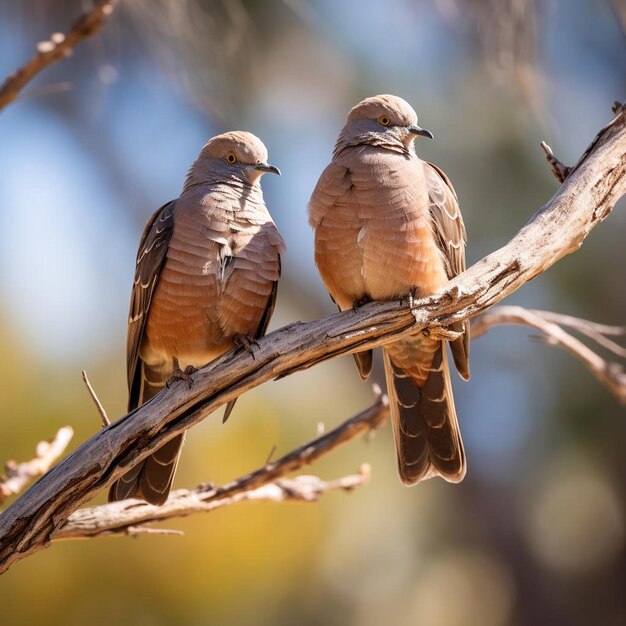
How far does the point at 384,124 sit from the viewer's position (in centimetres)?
470

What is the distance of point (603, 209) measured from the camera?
13.1ft

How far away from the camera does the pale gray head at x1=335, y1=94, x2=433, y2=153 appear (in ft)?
15.2

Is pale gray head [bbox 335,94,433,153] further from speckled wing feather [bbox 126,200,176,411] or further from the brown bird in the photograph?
speckled wing feather [bbox 126,200,176,411]

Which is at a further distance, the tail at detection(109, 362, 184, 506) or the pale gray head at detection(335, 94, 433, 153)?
the pale gray head at detection(335, 94, 433, 153)

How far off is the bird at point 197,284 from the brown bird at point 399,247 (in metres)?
0.36

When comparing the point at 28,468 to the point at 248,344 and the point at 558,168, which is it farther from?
the point at 558,168

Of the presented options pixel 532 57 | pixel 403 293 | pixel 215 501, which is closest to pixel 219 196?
pixel 403 293

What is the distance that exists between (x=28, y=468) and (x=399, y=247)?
2.03 metres

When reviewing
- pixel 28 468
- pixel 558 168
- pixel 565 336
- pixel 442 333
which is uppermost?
pixel 558 168

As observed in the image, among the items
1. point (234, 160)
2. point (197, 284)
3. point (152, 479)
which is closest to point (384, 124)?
point (234, 160)

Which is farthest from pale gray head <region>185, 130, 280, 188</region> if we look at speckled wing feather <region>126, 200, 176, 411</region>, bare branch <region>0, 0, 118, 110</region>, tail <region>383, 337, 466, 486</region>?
bare branch <region>0, 0, 118, 110</region>

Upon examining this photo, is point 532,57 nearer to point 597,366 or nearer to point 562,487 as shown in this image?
point 597,366

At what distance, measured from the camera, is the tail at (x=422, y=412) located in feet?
15.4

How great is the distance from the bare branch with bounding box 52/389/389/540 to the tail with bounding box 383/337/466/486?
14 centimetres
